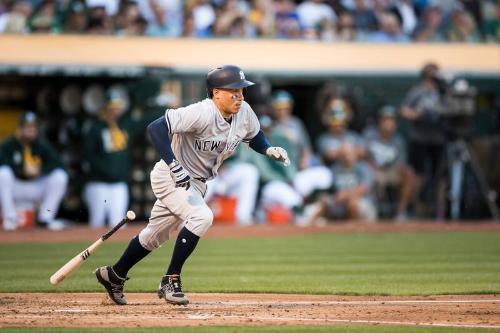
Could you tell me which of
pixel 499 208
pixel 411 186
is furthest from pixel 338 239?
pixel 499 208

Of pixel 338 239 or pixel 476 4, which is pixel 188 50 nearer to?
pixel 338 239

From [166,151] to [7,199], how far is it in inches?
337

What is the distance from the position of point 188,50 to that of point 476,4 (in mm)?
6555

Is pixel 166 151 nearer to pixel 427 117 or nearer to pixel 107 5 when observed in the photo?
pixel 107 5

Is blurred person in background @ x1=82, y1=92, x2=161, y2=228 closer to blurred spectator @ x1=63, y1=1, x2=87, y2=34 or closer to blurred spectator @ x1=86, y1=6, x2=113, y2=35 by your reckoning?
blurred spectator @ x1=86, y1=6, x2=113, y2=35

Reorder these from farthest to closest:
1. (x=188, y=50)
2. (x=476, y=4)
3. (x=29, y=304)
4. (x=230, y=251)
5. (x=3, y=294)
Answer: (x=476, y=4), (x=188, y=50), (x=230, y=251), (x=3, y=294), (x=29, y=304)

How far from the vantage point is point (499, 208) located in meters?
19.2

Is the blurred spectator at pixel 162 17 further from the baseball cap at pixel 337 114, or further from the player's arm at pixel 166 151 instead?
the player's arm at pixel 166 151

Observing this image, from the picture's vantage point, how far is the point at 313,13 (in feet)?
63.6

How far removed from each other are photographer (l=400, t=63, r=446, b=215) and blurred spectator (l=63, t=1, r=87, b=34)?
17.2 ft

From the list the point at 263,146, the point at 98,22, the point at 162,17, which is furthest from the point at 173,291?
the point at 162,17

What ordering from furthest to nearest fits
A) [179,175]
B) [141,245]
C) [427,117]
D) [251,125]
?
[427,117]
[251,125]
[141,245]
[179,175]

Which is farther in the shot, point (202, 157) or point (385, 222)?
point (385, 222)

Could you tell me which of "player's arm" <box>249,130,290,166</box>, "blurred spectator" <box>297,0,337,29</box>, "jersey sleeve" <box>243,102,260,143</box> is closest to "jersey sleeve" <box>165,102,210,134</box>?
"jersey sleeve" <box>243,102,260,143</box>
